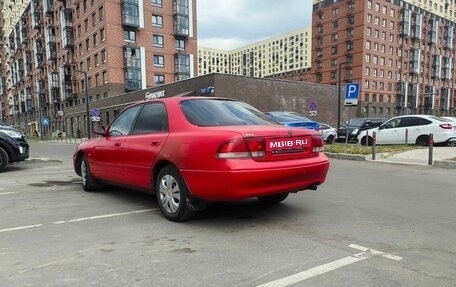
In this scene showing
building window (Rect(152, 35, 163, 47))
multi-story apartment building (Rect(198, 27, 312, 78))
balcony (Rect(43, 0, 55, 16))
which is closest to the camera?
building window (Rect(152, 35, 163, 47))

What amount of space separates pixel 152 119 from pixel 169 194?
116 centimetres

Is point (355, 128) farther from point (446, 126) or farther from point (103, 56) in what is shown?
point (103, 56)

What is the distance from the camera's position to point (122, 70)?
2141 inches

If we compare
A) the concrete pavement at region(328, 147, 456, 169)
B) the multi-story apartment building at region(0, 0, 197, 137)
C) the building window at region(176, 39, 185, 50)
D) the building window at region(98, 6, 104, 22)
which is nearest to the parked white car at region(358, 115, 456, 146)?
the concrete pavement at region(328, 147, 456, 169)

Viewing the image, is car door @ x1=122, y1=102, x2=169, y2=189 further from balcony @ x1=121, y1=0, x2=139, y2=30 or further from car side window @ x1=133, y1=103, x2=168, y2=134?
balcony @ x1=121, y1=0, x2=139, y2=30

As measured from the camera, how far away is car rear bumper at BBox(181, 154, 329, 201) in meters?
4.31

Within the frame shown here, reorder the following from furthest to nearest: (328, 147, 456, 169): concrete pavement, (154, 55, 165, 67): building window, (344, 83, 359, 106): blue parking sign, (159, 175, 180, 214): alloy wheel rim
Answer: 1. (154, 55, 165, 67): building window
2. (344, 83, 359, 106): blue parking sign
3. (328, 147, 456, 169): concrete pavement
4. (159, 175, 180, 214): alloy wheel rim

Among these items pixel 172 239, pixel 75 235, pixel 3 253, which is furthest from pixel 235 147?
pixel 3 253

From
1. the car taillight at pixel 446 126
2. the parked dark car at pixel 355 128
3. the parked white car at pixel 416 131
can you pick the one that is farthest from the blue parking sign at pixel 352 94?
the parked dark car at pixel 355 128

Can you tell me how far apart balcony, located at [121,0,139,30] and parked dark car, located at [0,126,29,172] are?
45.9 m

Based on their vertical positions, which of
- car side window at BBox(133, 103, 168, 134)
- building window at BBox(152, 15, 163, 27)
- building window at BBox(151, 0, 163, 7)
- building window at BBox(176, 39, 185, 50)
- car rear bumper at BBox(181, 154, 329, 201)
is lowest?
car rear bumper at BBox(181, 154, 329, 201)

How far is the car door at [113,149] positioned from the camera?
5.98 meters

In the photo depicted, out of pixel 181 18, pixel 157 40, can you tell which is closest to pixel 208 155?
pixel 157 40

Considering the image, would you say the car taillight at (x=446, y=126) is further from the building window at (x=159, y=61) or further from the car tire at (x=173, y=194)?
the building window at (x=159, y=61)
